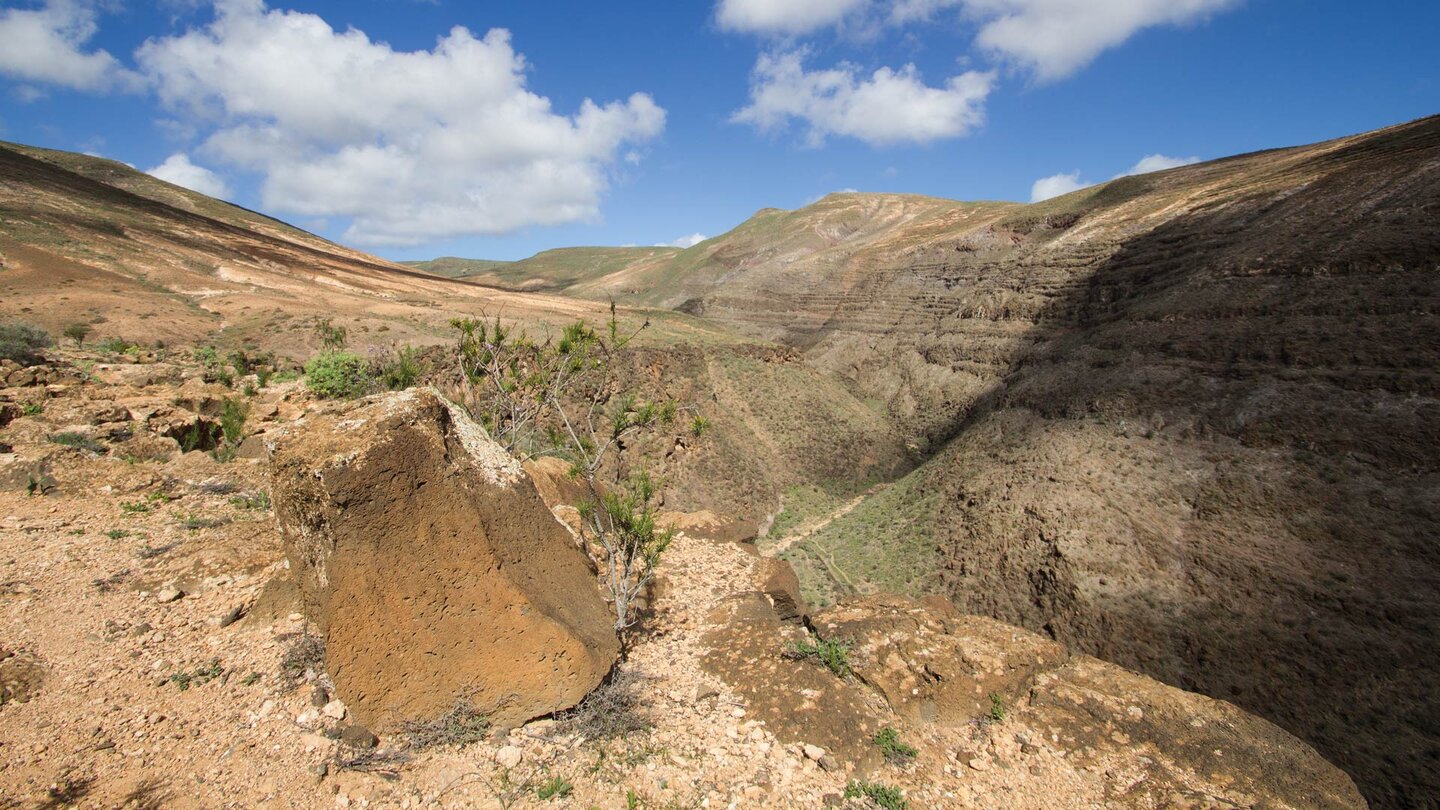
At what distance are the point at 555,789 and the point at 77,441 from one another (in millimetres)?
11001

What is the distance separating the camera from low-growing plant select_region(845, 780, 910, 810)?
527cm

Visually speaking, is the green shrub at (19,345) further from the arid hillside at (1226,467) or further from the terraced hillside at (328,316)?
the arid hillside at (1226,467)

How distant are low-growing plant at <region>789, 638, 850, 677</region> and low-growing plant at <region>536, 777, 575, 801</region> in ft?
11.3

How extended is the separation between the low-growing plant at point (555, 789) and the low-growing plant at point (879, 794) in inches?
100

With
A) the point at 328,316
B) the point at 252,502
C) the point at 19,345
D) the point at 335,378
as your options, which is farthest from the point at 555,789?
the point at 328,316

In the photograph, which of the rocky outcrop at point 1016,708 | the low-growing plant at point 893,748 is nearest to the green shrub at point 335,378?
the rocky outcrop at point 1016,708

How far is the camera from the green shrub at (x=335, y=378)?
16688mm

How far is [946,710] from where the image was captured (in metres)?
6.91

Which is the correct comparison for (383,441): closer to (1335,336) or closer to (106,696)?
(106,696)

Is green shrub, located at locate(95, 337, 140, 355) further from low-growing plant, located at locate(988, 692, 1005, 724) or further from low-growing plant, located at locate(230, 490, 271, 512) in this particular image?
low-growing plant, located at locate(988, 692, 1005, 724)

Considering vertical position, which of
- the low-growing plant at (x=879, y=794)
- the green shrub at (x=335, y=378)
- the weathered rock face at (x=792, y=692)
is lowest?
the low-growing plant at (x=879, y=794)

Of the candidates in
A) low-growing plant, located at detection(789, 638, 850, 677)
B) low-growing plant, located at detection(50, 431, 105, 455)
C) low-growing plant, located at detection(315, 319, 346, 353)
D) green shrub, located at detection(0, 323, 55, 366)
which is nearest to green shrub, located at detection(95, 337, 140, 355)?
green shrub, located at detection(0, 323, 55, 366)

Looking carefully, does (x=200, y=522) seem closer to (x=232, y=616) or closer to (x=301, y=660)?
(x=232, y=616)

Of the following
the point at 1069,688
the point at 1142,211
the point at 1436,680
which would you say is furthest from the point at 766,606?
the point at 1142,211
